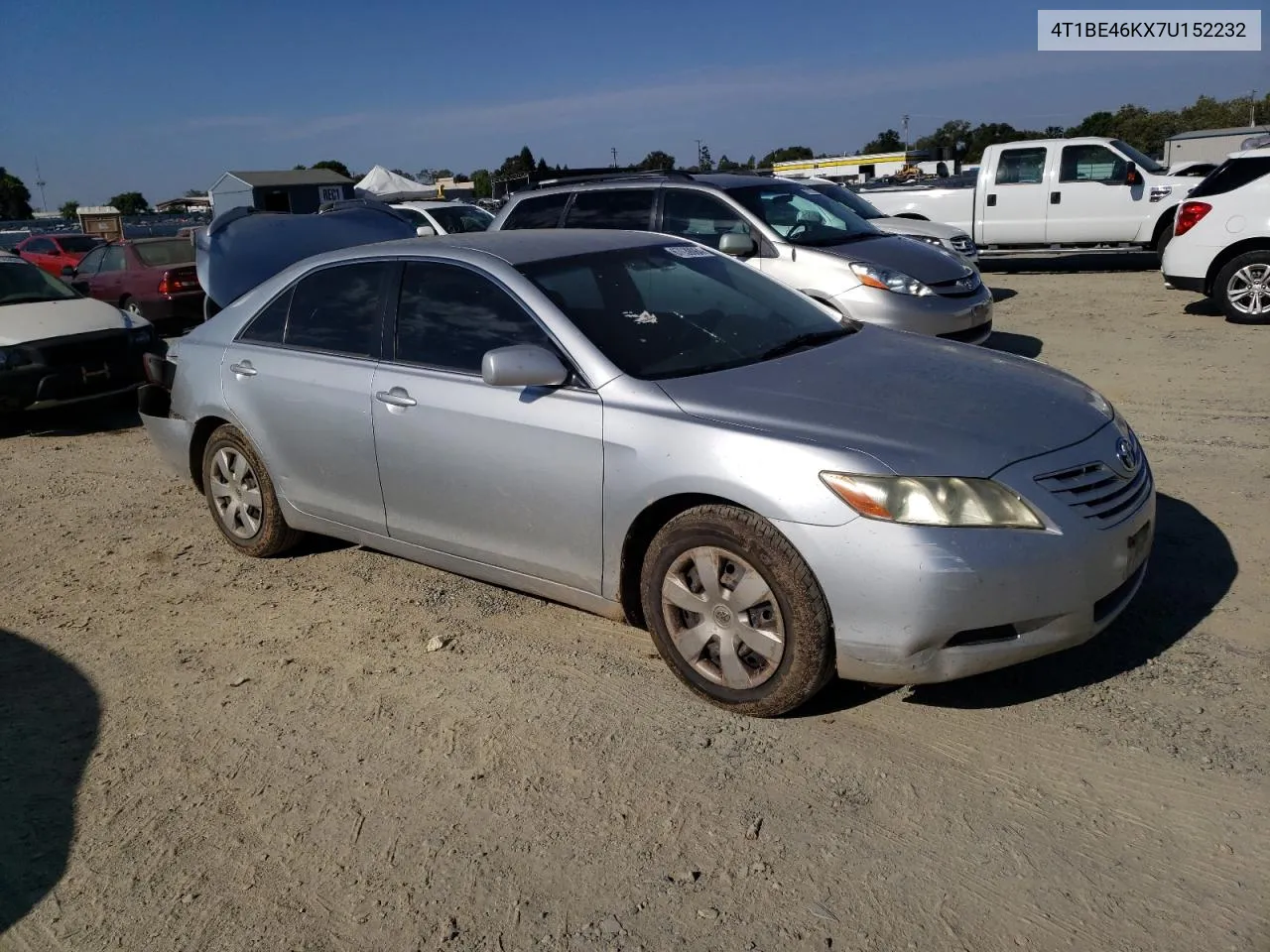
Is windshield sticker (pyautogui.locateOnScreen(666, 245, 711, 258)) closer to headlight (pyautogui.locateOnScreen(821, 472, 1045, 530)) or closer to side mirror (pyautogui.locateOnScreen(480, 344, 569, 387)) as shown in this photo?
side mirror (pyautogui.locateOnScreen(480, 344, 569, 387))

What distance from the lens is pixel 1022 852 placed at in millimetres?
2879

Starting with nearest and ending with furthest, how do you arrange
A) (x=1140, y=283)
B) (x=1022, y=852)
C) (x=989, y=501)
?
(x=1022, y=852) < (x=989, y=501) < (x=1140, y=283)

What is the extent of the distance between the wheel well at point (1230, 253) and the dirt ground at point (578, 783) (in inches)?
247

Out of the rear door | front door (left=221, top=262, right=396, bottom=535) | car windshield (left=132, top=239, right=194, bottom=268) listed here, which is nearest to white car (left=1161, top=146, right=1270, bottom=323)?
the rear door

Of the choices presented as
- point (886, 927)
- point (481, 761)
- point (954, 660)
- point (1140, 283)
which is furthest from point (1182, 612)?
point (1140, 283)

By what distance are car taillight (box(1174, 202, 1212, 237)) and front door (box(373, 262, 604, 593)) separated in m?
8.78

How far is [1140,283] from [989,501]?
12.5 metres

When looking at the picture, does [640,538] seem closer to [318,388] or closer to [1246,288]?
[318,388]

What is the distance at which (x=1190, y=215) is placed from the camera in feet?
34.4

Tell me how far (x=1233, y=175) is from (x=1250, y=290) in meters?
1.25

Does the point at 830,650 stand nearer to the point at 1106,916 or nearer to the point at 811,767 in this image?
the point at 811,767

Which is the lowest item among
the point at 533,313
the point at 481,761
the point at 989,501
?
the point at 481,761

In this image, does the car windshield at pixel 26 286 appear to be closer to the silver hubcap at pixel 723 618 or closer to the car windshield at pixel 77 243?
the silver hubcap at pixel 723 618

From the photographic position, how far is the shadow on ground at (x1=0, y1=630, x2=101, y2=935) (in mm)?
3080
